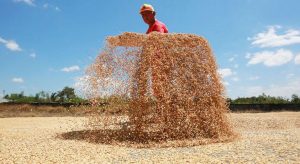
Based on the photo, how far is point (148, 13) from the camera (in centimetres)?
971

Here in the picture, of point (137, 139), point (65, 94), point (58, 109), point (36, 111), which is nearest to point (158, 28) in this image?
point (137, 139)

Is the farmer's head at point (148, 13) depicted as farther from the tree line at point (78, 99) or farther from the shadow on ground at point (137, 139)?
the tree line at point (78, 99)

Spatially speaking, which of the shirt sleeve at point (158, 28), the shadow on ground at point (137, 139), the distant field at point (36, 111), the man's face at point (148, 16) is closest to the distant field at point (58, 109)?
the distant field at point (36, 111)

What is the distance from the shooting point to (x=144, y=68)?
8.24m

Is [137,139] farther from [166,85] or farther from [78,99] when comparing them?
[78,99]

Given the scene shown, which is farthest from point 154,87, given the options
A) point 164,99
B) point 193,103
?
point 193,103

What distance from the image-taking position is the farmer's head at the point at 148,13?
968cm

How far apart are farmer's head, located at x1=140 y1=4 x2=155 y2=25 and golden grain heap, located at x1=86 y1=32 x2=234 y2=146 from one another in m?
1.24

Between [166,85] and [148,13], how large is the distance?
2243 millimetres

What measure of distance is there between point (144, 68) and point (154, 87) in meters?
0.43

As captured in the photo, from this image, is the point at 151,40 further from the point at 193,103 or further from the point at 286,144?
the point at 286,144

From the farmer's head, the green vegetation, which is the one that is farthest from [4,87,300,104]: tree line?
the farmer's head

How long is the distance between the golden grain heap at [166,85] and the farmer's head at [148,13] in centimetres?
124

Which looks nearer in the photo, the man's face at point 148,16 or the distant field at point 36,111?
the man's face at point 148,16
